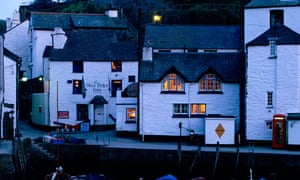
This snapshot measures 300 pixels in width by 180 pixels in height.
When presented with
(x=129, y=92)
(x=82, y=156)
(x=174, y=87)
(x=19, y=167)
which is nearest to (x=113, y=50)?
(x=129, y=92)

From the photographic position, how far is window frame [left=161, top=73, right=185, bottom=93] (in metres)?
42.9

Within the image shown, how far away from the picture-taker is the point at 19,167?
3412 centimetres

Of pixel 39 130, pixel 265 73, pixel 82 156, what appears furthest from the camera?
pixel 39 130

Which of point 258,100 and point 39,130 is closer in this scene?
point 258,100

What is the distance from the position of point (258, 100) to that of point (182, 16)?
33.6m

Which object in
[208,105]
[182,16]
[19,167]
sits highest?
[182,16]

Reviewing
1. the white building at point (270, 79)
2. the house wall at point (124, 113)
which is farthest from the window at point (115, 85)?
the white building at point (270, 79)

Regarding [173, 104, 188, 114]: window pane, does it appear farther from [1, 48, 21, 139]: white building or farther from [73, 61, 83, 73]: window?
[73, 61, 83, 73]: window

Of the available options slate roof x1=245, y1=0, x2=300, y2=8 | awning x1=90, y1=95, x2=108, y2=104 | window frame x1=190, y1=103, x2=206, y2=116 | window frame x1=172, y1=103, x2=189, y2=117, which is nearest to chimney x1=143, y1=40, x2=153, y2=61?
window frame x1=172, y1=103, x2=189, y2=117

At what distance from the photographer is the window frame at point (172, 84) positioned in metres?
42.9

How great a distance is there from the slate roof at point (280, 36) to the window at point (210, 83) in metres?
4.01

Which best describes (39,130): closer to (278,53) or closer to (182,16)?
(278,53)

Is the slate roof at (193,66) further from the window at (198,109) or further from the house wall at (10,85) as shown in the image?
the house wall at (10,85)

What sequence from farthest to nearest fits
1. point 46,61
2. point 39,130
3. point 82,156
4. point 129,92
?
point 46,61 → point 39,130 → point 129,92 → point 82,156
